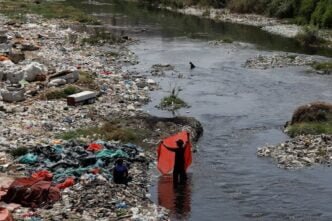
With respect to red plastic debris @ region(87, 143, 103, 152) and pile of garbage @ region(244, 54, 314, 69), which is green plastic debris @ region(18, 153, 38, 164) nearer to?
red plastic debris @ region(87, 143, 103, 152)

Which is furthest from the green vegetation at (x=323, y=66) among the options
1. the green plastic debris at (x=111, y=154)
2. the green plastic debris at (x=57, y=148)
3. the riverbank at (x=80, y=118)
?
the green plastic debris at (x=57, y=148)

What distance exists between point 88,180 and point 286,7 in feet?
141

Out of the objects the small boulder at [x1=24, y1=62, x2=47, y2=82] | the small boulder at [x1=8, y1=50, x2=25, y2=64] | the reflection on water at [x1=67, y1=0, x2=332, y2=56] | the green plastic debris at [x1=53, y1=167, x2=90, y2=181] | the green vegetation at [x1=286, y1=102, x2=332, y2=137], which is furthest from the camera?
the reflection on water at [x1=67, y1=0, x2=332, y2=56]

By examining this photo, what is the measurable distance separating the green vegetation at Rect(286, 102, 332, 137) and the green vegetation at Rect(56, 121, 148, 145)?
5.08m

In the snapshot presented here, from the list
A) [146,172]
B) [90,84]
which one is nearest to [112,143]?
[146,172]

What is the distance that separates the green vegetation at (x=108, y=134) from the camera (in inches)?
730

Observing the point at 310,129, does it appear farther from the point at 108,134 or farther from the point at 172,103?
the point at 108,134

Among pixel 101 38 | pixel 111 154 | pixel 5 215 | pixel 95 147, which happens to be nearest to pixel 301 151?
pixel 111 154

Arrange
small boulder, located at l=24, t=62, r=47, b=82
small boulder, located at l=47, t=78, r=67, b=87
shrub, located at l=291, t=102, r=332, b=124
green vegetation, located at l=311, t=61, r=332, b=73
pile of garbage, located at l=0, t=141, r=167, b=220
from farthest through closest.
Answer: green vegetation, located at l=311, t=61, r=332, b=73 < small boulder, located at l=24, t=62, r=47, b=82 < small boulder, located at l=47, t=78, r=67, b=87 < shrub, located at l=291, t=102, r=332, b=124 < pile of garbage, located at l=0, t=141, r=167, b=220

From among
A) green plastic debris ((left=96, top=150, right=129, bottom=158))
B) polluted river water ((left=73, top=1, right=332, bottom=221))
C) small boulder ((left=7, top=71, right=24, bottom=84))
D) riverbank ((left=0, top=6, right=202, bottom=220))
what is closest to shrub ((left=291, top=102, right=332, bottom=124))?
polluted river water ((left=73, top=1, right=332, bottom=221))

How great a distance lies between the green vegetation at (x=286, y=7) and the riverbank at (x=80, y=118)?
1911cm

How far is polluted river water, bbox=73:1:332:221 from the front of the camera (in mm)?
14562

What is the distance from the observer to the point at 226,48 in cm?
3947

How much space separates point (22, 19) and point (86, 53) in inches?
640
